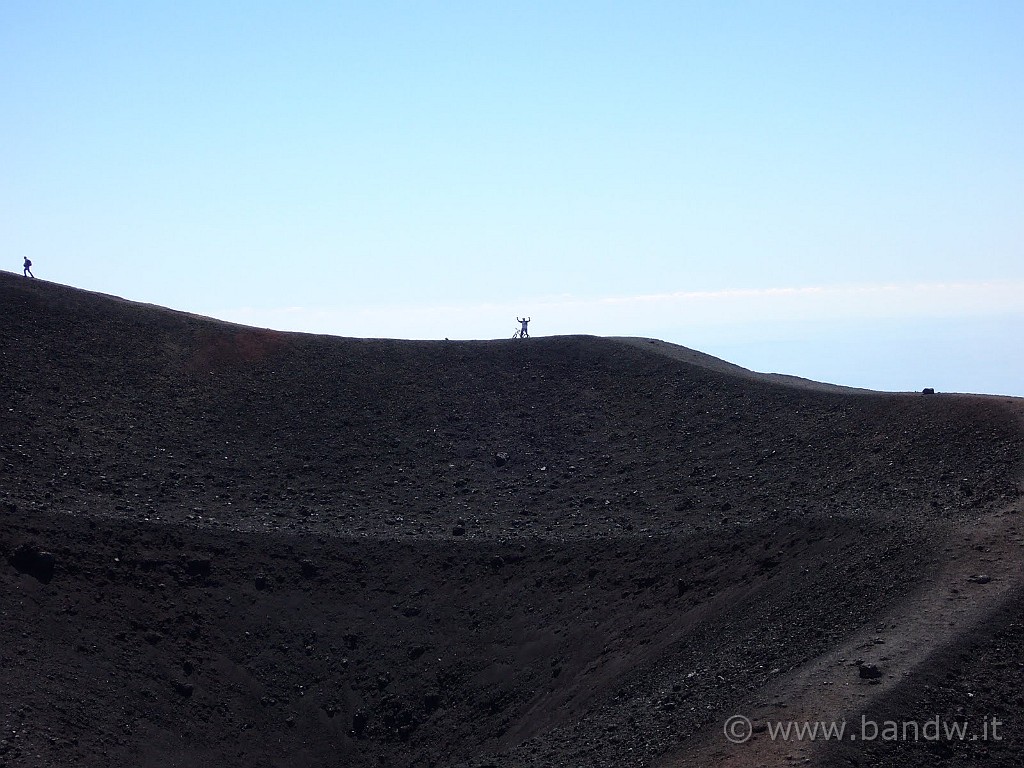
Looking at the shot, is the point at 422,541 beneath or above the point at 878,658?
beneath

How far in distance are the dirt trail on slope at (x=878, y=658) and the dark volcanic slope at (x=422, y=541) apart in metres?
0.50

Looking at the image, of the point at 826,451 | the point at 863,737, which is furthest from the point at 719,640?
the point at 826,451

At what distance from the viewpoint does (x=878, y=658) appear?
13961 mm

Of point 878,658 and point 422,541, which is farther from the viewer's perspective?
point 422,541

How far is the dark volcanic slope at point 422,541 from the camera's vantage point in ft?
58.5

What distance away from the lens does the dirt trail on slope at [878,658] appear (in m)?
12.6

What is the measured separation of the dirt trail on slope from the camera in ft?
41.5

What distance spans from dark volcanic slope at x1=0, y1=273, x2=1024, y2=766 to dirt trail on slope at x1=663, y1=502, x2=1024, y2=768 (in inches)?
19.5

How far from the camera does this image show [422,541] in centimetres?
2553

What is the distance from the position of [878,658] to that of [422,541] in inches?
548

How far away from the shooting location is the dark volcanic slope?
17.8 meters

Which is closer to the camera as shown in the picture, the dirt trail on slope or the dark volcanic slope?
the dirt trail on slope

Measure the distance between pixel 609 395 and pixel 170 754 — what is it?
63.2 ft

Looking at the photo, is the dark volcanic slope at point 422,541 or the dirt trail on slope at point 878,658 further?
the dark volcanic slope at point 422,541
